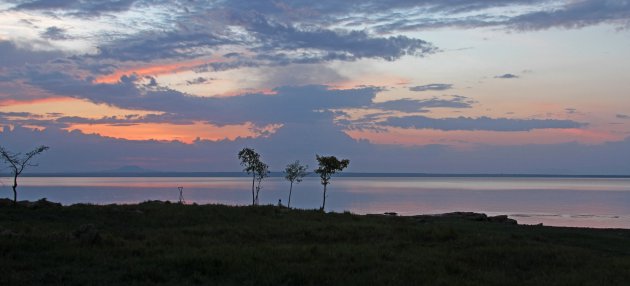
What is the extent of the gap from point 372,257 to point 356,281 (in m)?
3.77

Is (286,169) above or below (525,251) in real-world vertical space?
above

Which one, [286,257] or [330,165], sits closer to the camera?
[286,257]

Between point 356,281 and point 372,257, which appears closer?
point 356,281

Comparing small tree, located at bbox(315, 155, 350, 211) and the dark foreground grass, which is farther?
small tree, located at bbox(315, 155, 350, 211)

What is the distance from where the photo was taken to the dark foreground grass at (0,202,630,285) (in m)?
15.1

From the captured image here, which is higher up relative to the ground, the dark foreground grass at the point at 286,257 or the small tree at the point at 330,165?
the small tree at the point at 330,165

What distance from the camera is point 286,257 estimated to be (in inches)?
715

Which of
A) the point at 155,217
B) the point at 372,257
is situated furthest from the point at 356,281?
the point at 155,217

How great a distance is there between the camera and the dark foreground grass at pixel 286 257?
1505 cm

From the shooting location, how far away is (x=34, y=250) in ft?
60.7

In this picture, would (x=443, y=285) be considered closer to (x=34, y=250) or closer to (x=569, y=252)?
(x=569, y=252)

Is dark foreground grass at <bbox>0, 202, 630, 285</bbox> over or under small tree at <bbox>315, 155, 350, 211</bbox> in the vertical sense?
under

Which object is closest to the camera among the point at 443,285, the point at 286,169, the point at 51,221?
the point at 443,285

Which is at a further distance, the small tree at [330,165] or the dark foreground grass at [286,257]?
the small tree at [330,165]
